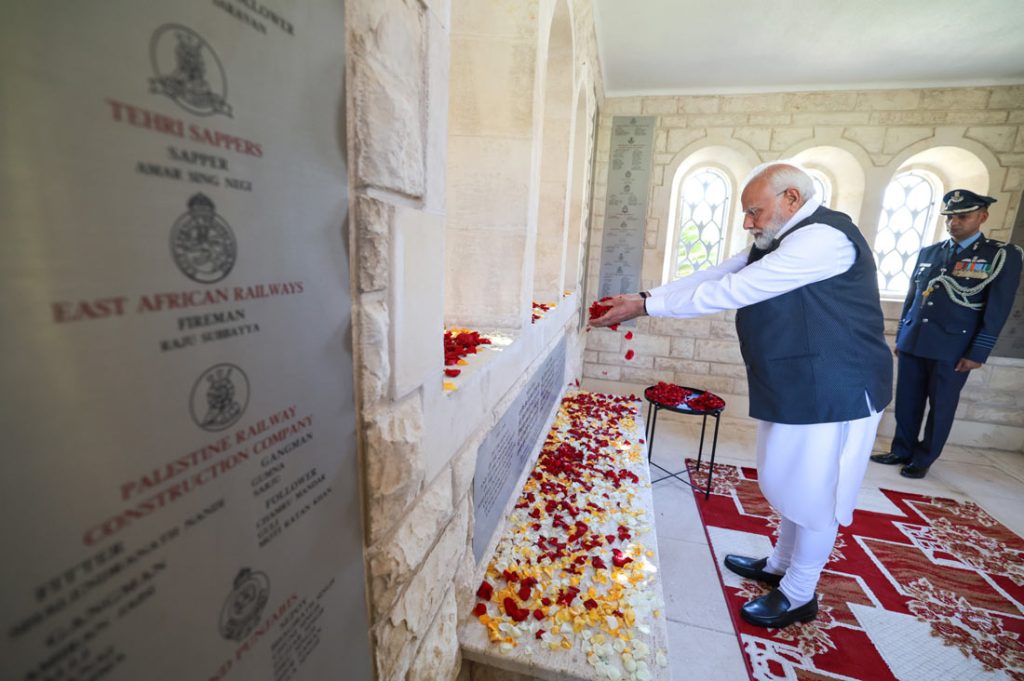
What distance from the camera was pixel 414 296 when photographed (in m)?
0.86

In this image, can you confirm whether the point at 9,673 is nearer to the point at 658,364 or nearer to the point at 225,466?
the point at 225,466

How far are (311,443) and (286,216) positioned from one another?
0.31 metres

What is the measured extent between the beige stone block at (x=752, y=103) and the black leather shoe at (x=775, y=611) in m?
4.52

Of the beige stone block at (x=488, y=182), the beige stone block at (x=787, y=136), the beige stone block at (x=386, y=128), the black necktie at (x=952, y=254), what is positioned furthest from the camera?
the beige stone block at (x=787, y=136)

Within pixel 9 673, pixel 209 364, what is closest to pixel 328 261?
pixel 209 364

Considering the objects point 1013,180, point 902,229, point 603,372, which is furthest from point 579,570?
point 902,229

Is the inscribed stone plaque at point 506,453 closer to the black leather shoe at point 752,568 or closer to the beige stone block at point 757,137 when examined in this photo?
the black leather shoe at point 752,568

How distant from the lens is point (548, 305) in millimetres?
3020

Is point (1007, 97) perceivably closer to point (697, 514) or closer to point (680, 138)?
point (680, 138)

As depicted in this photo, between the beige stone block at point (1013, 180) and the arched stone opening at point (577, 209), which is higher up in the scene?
the beige stone block at point (1013, 180)

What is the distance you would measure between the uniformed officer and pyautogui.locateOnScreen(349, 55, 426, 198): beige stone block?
4.55 metres

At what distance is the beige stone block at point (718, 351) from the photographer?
15.9 feet

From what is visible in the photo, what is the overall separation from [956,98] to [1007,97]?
0.39m

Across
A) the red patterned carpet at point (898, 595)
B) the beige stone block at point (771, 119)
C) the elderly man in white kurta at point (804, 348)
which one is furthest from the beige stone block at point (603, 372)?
the elderly man in white kurta at point (804, 348)
